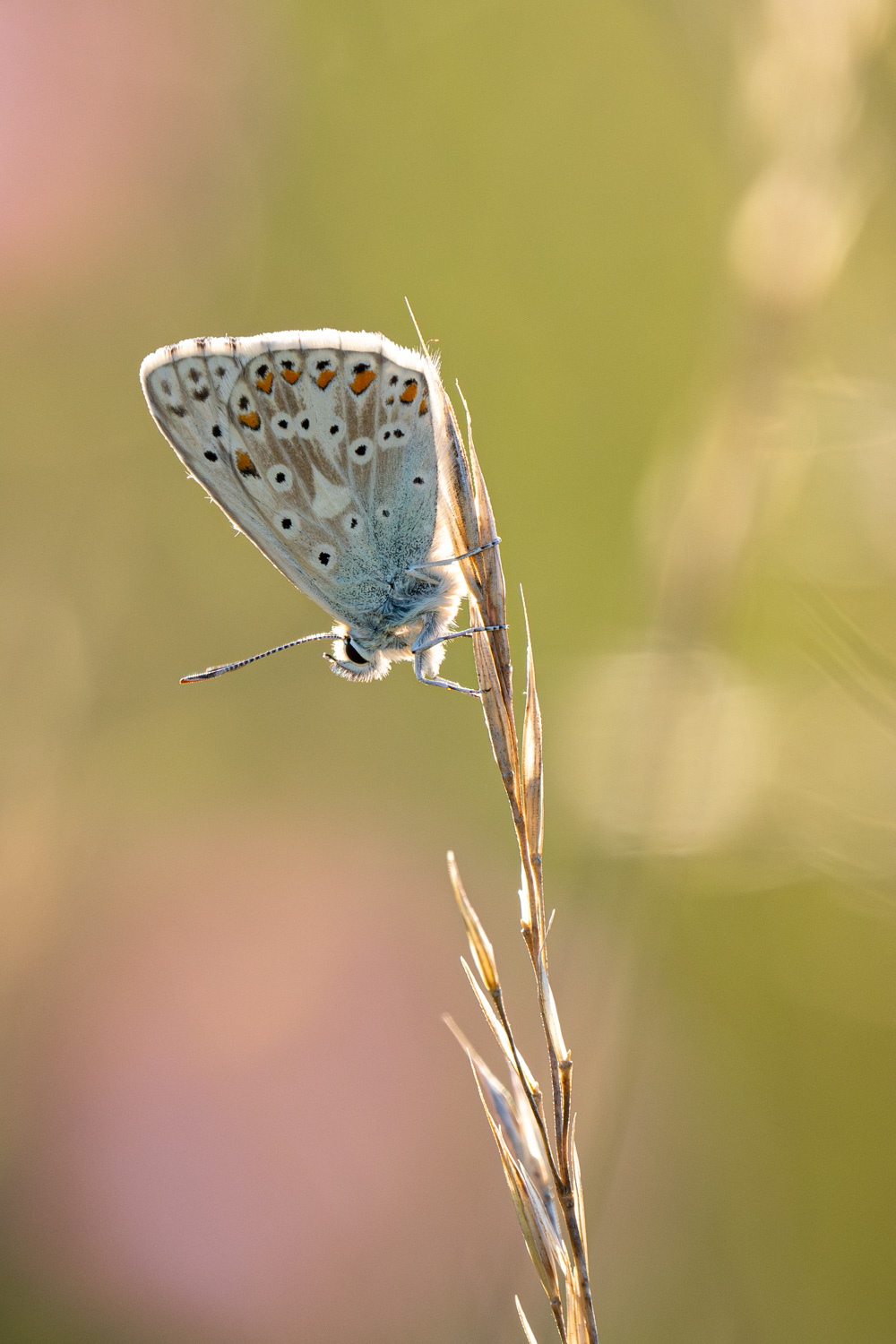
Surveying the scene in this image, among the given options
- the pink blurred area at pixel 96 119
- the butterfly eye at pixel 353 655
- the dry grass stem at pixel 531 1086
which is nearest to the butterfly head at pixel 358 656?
the butterfly eye at pixel 353 655

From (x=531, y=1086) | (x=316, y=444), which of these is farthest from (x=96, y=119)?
(x=531, y=1086)

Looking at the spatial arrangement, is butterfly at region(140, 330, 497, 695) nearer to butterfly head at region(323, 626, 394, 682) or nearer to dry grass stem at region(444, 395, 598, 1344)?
butterfly head at region(323, 626, 394, 682)

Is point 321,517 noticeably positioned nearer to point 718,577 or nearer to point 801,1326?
point 718,577

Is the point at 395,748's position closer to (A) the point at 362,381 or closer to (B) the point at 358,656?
(B) the point at 358,656

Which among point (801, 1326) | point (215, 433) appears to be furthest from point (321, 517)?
point (801, 1326)

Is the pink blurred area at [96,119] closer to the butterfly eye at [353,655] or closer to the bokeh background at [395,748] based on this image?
the bokeh background at [395,748]
